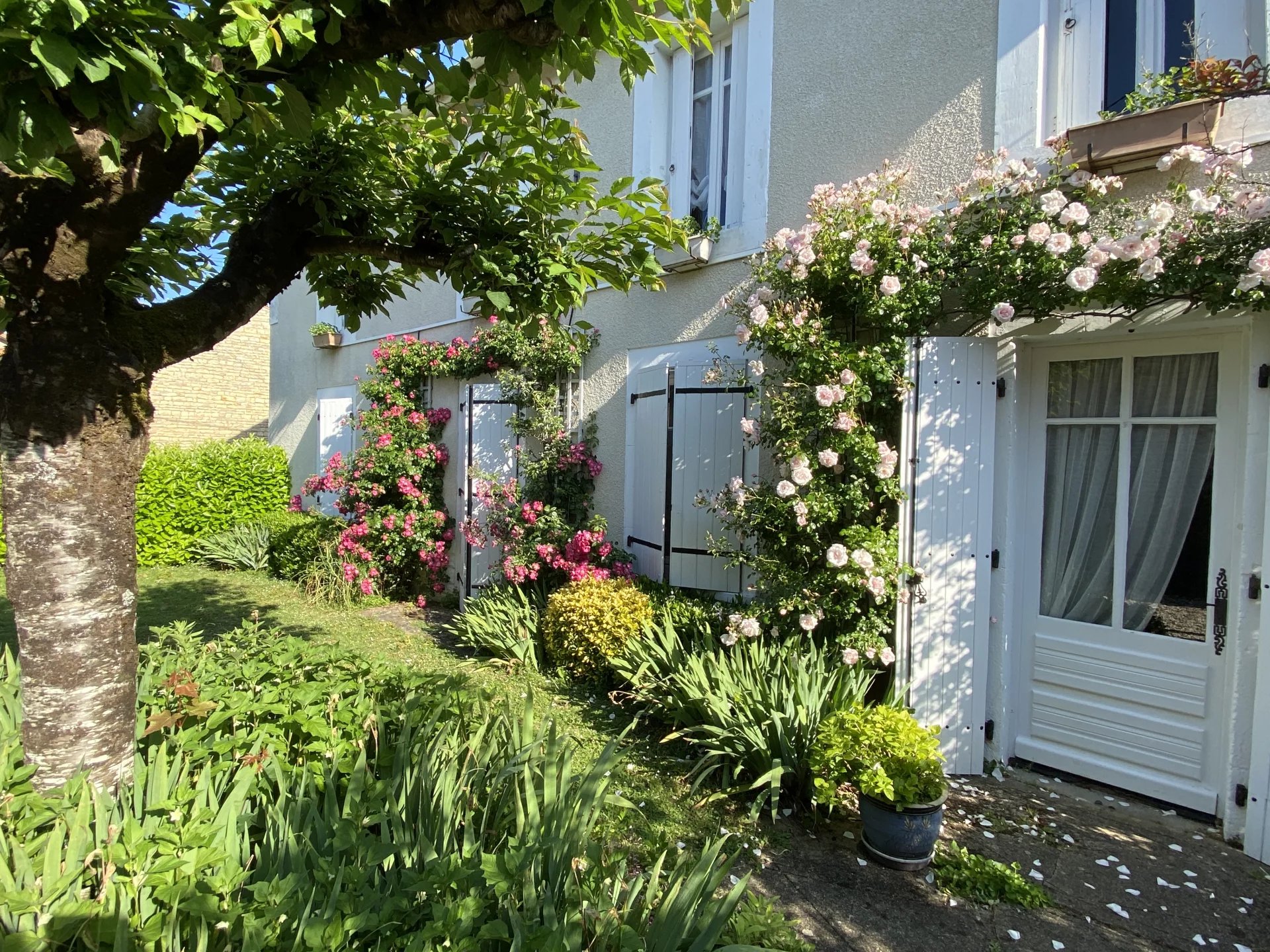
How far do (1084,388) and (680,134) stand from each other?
149 inches

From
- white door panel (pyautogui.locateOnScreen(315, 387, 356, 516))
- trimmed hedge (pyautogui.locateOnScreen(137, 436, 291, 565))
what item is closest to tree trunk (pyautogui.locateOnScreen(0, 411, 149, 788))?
white door panel (pyautogui.locateOnScreen(315, 387, 356, 516))

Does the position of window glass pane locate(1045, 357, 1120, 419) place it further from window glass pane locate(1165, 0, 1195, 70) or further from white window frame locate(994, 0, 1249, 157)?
window glass pane locate(1165, 0, 1195, 70)

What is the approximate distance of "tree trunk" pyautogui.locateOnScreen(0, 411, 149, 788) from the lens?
79.2 inches

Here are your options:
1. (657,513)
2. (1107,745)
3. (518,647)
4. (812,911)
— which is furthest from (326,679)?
(1107,745)

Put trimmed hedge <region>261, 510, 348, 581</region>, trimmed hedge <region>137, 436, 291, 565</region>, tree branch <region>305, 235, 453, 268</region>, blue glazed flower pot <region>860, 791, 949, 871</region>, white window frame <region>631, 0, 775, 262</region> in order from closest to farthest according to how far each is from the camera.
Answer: tree branch <region>305, 235, 453, 268</region>, blue glazed flower pot <region>860, 791, 949, 871</region>, white window frame <region>631, 0, 775, 262</region>, trimmed hedge <region>261, 510, 348, 581</region>, trimmed hedge <region>137, 436, 291, 565</region>

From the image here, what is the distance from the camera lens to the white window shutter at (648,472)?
571 cm

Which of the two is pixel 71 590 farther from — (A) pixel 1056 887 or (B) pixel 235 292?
(A) pixel 1056 887

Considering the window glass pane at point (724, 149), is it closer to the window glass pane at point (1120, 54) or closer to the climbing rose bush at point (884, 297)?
the climbing rose bush at point (884, 297)

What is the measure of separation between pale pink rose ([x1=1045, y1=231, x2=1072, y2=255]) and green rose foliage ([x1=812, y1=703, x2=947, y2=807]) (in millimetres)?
2339

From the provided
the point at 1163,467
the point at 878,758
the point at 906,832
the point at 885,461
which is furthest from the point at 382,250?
the point at 1163,467

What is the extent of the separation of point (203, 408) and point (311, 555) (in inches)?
431

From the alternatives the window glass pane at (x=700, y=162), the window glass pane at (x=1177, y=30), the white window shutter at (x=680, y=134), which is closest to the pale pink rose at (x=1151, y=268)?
the window glass pane at (x=1177, y=30)

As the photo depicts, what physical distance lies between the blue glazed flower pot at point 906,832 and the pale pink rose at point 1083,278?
2377mm

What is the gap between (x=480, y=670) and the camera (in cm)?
544
